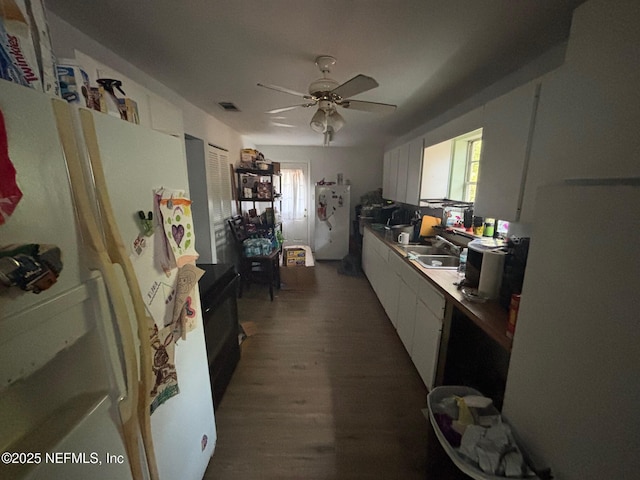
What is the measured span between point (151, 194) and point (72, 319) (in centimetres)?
41

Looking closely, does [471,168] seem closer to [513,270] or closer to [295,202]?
[513,270]

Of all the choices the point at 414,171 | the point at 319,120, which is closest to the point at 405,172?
the point at 414,171

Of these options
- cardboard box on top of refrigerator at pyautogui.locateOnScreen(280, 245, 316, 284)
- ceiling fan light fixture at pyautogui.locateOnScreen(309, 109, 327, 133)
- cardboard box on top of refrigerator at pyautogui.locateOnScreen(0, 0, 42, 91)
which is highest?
ceiling fan light fixture at pyautogui.locateOnScreen(309, 109, 327, 133)

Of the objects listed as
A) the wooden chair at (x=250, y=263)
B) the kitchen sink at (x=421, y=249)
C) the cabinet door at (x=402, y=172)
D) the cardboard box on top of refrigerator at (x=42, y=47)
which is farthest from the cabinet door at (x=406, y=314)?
the cardboard box on top of refrigerator at (x=42, y=47)

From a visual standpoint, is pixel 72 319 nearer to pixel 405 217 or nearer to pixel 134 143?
pixel 134 143

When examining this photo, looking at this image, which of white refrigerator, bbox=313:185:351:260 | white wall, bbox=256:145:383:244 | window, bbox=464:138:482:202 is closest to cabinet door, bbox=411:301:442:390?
window, bbox=464:138:482:202

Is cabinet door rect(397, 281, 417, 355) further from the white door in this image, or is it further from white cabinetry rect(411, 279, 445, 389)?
the white door

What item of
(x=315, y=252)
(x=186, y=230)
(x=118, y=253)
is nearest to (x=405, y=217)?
(x=315, y=252)

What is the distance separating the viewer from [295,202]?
16.6 ft

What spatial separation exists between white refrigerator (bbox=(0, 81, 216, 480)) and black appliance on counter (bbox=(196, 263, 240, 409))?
0.65 m

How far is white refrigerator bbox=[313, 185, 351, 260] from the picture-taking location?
14.8 feet

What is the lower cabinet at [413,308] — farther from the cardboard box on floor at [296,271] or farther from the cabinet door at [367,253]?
the cardboard box on floor at [296,271]

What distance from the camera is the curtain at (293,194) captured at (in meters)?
4.95

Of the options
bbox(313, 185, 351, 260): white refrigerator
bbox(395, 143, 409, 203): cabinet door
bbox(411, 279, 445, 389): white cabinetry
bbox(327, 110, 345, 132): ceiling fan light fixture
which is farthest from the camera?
bbox(313, 185, 351, 260): white refrigerator
